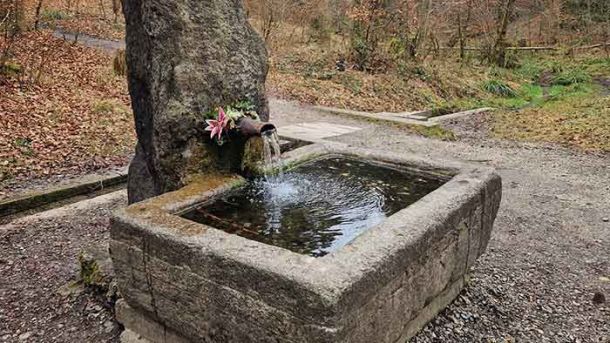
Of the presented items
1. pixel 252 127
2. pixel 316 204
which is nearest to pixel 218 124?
pixel 252 127

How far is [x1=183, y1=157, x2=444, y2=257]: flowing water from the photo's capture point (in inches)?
108

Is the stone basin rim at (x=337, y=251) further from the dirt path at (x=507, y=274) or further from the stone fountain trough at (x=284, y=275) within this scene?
the dirt path at (x=507, y=274)

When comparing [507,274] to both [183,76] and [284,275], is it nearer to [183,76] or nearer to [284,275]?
[284,275]

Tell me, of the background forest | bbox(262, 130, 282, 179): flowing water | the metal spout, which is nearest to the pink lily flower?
the metal spout

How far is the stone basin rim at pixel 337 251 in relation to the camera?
2039 millimetres

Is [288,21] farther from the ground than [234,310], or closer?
farther from the ground

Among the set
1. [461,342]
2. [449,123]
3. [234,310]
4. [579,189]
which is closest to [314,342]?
[234,310]

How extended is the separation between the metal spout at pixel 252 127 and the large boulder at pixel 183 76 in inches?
7.2

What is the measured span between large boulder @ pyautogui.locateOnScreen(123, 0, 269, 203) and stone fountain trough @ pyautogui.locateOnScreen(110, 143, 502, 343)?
0.25 m

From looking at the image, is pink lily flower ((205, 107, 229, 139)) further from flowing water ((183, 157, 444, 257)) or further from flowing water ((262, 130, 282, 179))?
flowing water ((183, 157, 444, 257))

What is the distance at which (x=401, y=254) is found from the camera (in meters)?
2.36

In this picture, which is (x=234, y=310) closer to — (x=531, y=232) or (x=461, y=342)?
(x=461, y=342)

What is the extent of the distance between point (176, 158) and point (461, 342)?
2.10 m

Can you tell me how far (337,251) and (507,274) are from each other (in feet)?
7.49
